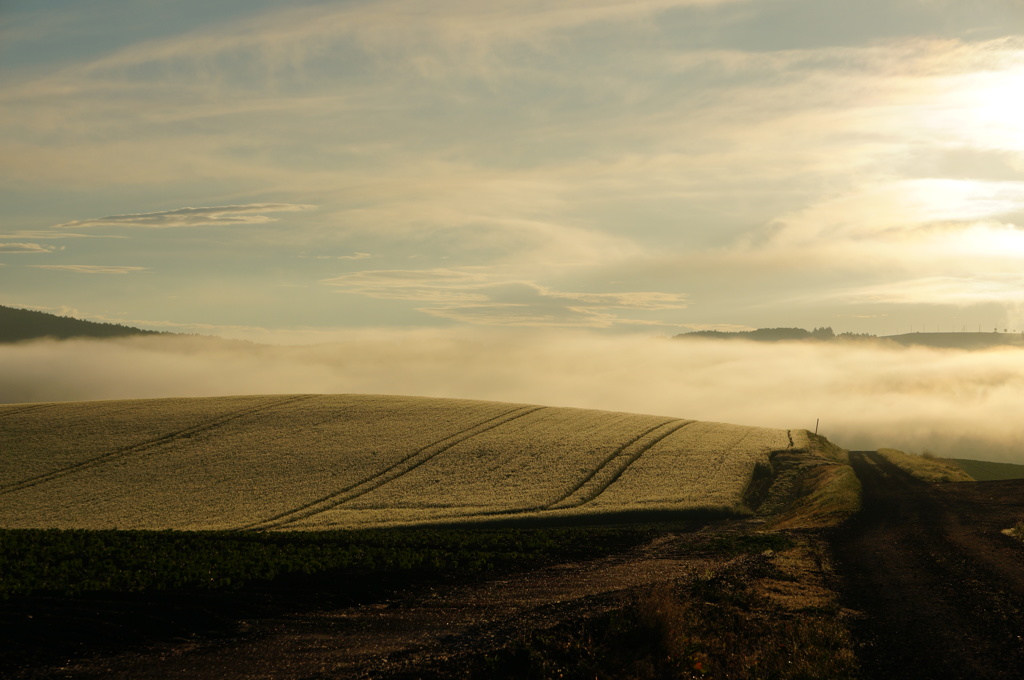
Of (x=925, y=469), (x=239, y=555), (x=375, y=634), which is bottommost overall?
(x=239, y=555)

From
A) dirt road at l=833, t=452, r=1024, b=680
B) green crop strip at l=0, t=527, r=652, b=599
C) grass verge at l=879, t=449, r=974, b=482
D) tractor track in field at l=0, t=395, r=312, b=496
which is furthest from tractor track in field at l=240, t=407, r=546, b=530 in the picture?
grass verge at l=879, t=449, r=974, b=482

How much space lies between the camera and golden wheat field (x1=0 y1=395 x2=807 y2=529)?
45.1m

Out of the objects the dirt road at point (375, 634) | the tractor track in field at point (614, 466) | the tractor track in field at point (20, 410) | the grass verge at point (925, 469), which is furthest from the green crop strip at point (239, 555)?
the tractor track in field at point (20, 410)

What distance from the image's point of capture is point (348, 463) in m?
56.1

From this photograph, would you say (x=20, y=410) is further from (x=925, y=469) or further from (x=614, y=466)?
(x=925, y=469)

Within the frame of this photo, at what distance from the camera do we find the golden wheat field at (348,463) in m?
45.1

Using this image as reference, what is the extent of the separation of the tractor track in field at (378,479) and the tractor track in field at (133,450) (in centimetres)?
2028

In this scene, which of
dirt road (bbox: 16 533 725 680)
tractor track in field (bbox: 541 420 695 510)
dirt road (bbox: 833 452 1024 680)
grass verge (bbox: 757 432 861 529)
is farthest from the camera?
tractor track in field (bbox: 541 420 695 510)

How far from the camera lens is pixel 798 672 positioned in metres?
15.5

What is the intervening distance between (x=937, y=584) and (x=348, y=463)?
42406 millimetres

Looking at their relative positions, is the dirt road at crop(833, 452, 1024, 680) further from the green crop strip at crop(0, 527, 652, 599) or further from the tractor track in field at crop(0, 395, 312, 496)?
the tractor track in field at crop(0, 395, 312, 496)

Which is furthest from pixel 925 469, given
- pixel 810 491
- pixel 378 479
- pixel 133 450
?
pixel 133 450

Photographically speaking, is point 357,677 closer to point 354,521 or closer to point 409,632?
point 409,632

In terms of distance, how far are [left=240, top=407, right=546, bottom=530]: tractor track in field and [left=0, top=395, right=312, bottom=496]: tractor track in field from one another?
20282mm
